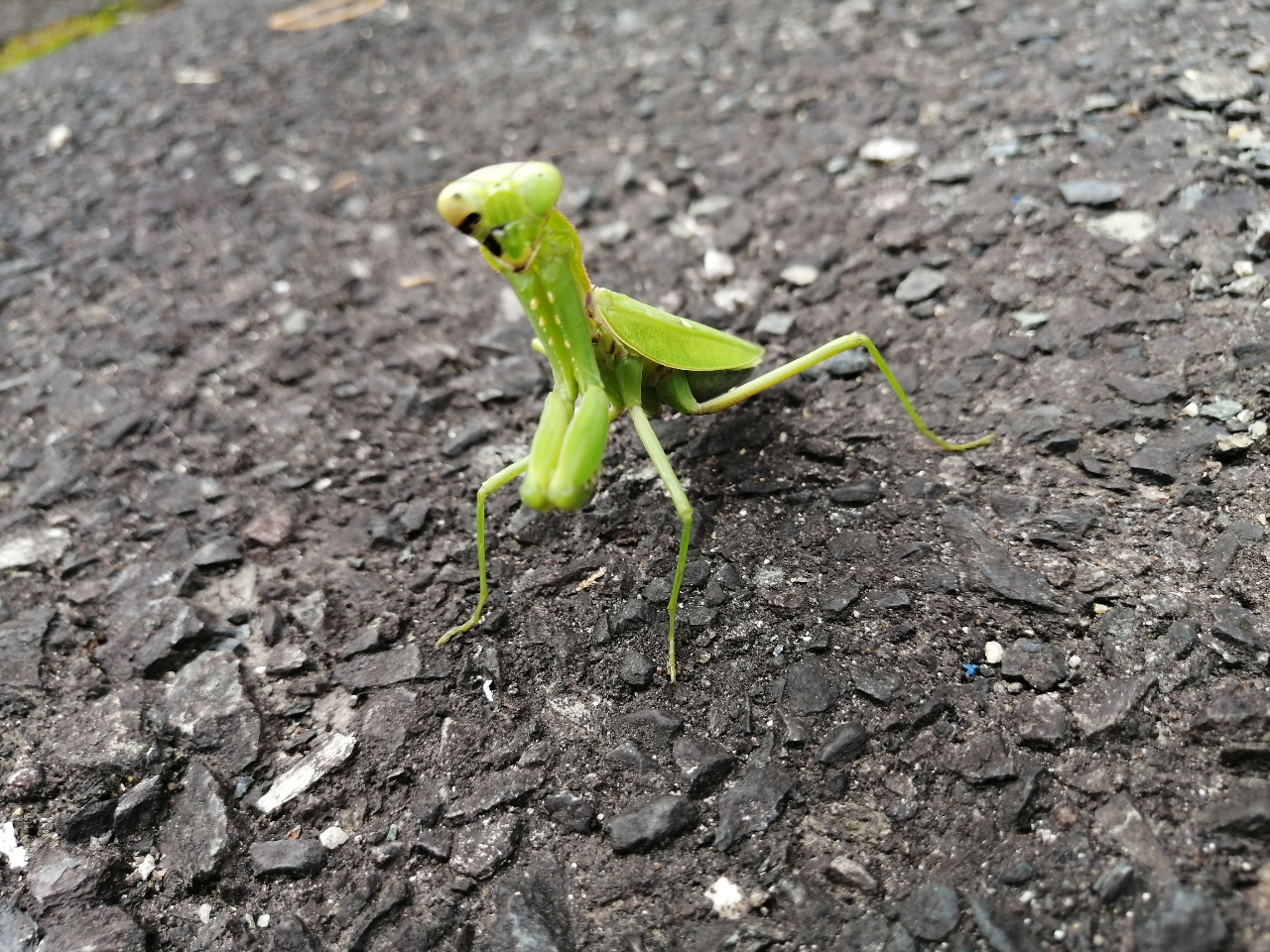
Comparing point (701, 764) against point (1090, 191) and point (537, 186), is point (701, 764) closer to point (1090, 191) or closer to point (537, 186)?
point (537, 186)

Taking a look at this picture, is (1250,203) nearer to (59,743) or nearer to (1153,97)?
(1153,97)

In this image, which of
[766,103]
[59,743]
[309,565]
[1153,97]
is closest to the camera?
[59,743]

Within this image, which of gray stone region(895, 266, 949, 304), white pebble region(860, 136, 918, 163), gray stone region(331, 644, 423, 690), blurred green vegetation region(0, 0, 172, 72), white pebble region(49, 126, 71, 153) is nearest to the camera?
gray stone region(331, 644, 423, 690)

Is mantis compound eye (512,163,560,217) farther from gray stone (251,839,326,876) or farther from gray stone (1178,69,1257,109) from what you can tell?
gray stone (1178,69,1257,109)

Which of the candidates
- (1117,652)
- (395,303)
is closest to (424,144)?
(395,303)

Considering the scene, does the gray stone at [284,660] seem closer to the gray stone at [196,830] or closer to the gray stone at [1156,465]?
the gray stone at [196,830]

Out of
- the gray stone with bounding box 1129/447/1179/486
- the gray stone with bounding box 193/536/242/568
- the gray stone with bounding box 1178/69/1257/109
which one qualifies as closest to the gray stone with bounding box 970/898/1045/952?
the gray stone with bounding box 1129/447/1179/486
